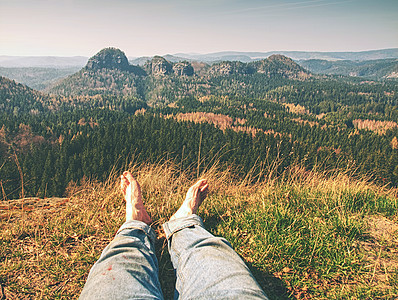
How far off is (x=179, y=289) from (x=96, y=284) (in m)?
0.92

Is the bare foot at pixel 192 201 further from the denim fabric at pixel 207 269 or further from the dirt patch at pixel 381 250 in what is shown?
the dirt patch at pixel 381 250

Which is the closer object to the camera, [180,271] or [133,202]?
[180,271]

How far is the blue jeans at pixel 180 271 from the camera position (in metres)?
2.17

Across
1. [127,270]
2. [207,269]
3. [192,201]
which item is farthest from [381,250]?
[127,270]

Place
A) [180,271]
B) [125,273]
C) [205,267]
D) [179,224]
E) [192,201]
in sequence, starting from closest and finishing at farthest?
[125,273] < [205,267] < [180,271] < [179,224] < [192,201]

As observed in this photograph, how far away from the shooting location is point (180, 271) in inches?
106

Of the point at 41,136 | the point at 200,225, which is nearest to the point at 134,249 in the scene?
the point at 200,225

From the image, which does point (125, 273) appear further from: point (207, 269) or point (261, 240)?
point (261, 240)

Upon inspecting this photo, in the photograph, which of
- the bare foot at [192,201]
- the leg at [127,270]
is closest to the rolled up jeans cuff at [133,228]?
the leg at [127,270]

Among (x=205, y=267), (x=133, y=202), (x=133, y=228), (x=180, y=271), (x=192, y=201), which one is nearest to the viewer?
(x=205, y=267)

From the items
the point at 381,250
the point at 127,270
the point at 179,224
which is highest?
the point at 127,270

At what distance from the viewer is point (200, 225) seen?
3502 mm

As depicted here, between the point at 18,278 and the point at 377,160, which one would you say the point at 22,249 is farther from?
the point at 377,160

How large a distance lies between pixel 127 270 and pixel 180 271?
0.64 metres
